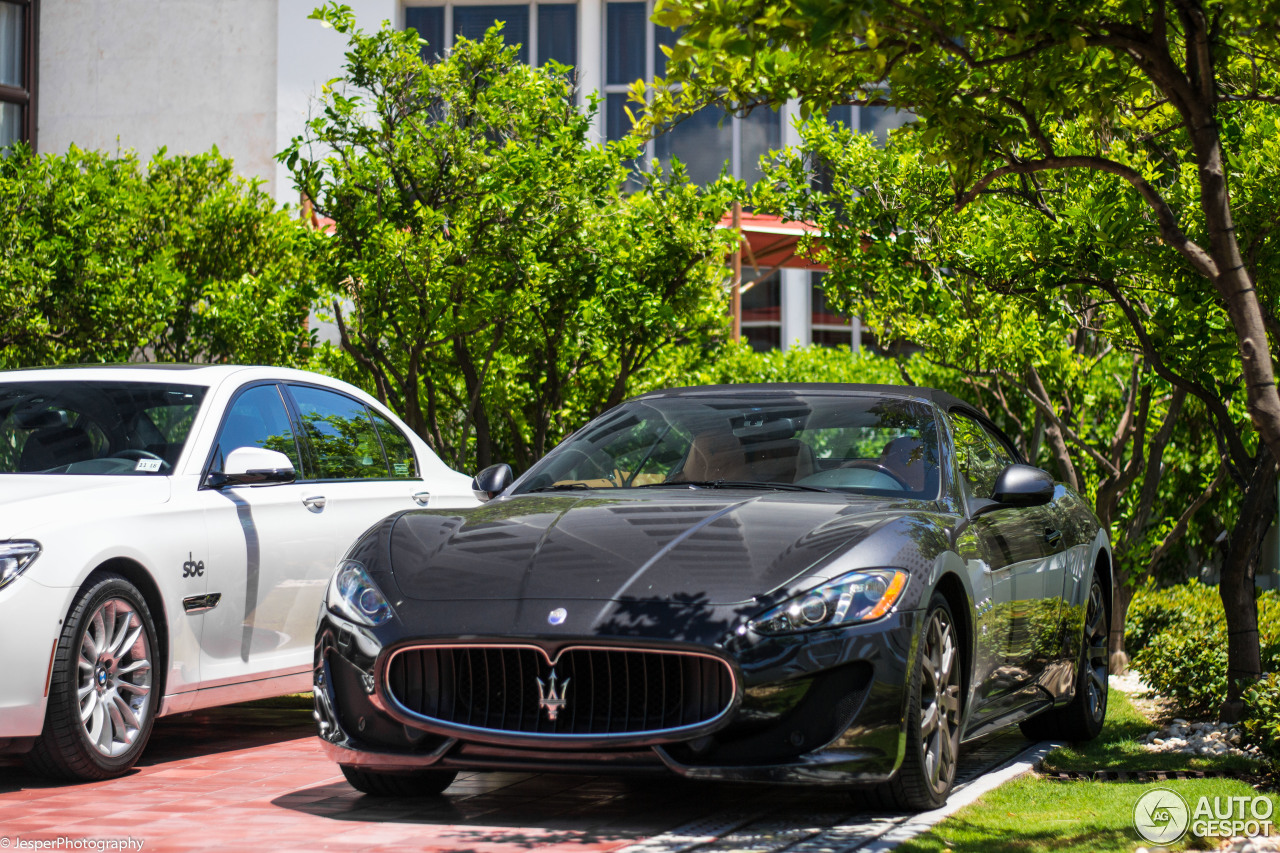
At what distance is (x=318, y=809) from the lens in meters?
5.21

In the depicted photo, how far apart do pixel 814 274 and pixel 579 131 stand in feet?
47.8

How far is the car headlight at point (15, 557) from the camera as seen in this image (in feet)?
17.6

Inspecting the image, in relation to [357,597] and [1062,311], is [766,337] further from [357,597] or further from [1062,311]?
[357,597]

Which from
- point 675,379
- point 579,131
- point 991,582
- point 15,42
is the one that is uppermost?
point 15,42

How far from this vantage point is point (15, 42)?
23.4 meters

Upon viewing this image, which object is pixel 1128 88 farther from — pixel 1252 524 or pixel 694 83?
pixel 1252 524

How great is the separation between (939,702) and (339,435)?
3.50m

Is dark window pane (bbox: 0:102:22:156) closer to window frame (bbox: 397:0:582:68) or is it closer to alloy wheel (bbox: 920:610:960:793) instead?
window frame (bbox: 397:0:582:68)

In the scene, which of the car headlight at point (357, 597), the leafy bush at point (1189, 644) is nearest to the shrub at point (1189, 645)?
the leafy bush at point (1189, 644)

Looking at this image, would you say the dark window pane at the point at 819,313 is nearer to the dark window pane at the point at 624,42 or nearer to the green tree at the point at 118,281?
the dark window pane at the point at 624,42

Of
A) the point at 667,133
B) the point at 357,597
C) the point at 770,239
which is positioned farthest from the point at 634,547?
the point at 667,133

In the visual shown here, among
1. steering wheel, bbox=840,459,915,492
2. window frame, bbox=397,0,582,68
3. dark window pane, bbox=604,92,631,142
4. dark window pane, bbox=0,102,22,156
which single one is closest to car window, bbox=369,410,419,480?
steering wheel, bbox=840,459,915,492

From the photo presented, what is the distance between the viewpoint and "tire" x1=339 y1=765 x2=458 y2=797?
532cm

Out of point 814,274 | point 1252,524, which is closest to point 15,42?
point 814,274
